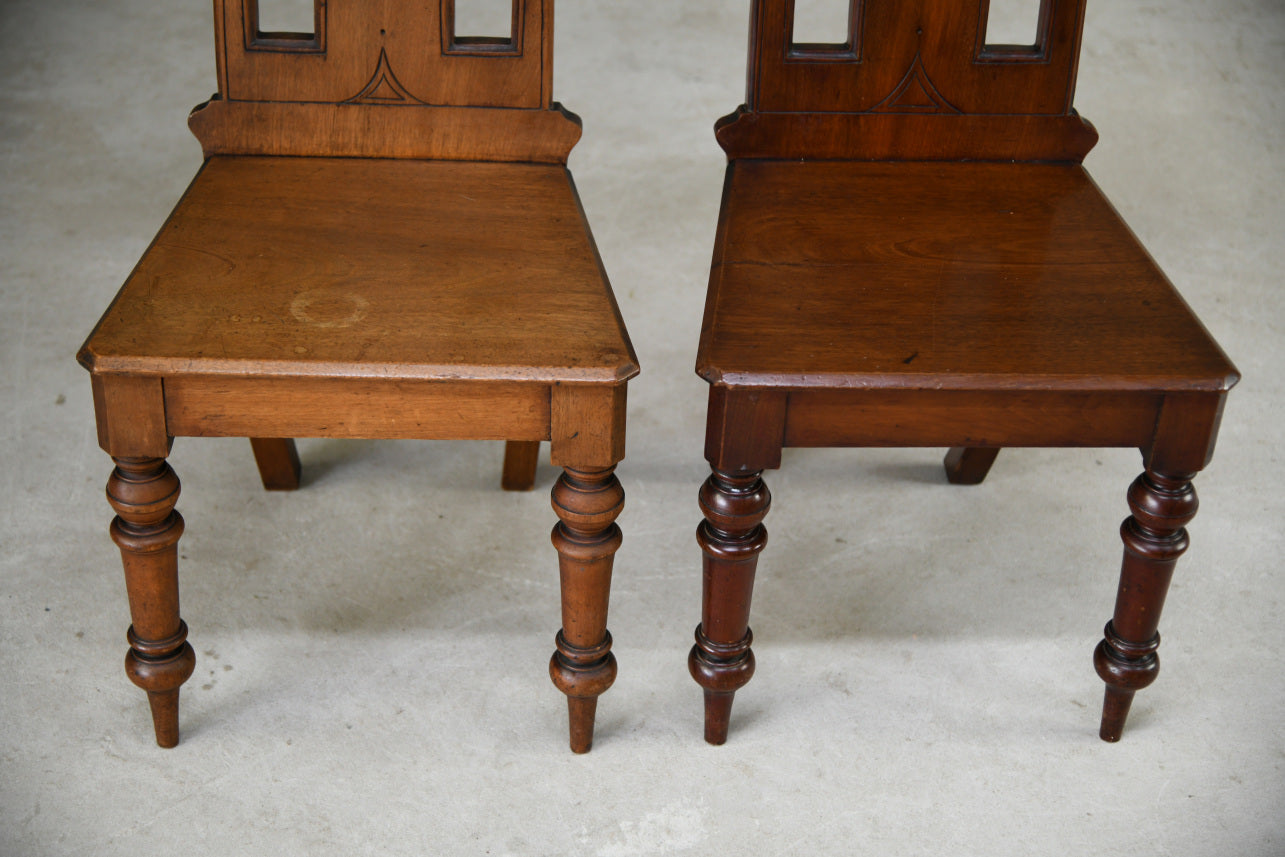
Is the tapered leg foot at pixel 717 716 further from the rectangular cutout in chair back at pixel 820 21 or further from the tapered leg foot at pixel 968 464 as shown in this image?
the rectangular cutout in chair back at pixel 820 21

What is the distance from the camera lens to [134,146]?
9.88 ft

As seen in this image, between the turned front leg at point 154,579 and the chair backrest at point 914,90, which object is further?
the chair backrest at point 914,90

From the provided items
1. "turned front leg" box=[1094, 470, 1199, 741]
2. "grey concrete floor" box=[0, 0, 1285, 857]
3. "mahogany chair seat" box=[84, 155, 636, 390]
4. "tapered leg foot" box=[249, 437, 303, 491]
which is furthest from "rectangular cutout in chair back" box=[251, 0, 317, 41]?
"turned front leg" box=[1094, 470, 1199, 741]

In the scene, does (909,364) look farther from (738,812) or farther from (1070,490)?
(1070,490)

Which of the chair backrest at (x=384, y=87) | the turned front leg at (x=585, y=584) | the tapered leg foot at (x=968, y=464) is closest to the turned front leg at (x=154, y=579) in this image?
the turned front leg at (x=585, y=584)

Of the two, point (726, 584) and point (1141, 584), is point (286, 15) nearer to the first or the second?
point (726, 584)

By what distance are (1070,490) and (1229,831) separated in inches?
27.4

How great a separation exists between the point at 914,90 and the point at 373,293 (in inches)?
29.0

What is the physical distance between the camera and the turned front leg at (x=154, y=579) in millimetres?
1344

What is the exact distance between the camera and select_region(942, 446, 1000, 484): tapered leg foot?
6.55ft

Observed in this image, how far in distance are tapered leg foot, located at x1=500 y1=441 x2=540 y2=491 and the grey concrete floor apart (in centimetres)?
2

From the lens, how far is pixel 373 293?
1392 mm

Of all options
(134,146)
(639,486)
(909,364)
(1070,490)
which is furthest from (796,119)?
(134,146)

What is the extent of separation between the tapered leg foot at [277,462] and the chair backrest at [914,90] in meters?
0.75
